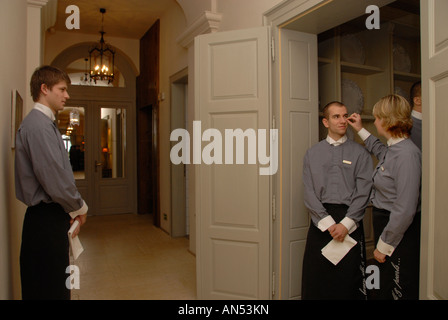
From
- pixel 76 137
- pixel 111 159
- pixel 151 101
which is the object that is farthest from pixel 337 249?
pixel 76 137

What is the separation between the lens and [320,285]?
8.64 ft

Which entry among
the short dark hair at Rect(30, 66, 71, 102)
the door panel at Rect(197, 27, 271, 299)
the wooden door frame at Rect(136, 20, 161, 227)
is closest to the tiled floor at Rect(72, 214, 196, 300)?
the door panel at Rect(197, 27, 271, 299)

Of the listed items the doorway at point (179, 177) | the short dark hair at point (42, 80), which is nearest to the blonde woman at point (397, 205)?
the short dark hair at point (42, 80)

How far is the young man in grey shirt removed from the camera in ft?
6.31

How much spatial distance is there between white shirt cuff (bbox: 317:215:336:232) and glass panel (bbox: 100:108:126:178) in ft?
19.6

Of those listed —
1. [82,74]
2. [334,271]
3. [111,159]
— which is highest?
[82,74]

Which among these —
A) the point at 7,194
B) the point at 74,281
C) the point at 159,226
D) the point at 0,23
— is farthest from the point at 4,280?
the point at 159,226

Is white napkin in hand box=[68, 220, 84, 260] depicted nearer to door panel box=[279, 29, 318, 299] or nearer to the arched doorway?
door panel box=[279, 29, 318, 299]

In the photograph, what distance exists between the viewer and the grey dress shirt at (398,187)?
6.51 feet

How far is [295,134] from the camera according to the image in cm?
300

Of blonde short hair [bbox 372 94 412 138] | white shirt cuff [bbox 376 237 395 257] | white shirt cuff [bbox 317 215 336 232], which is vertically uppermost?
blonde short hair [bbox 372 94 412 138]

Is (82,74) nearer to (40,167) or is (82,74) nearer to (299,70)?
(299,70)

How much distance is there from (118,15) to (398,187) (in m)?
5.69

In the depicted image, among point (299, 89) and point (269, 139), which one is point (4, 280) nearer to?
point (269, 139)
